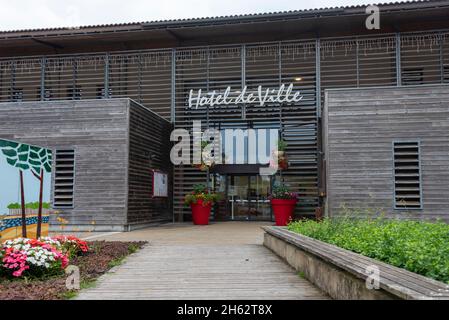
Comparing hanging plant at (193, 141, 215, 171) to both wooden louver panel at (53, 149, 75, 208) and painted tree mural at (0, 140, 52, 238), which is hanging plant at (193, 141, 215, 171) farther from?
painted tree mural at (0, 140, 52, 238)

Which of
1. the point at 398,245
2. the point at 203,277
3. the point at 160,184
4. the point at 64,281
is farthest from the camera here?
the point at 160,184

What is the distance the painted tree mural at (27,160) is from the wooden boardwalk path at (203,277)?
1.59m

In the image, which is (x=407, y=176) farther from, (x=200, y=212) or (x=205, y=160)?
(x=205, y=160)

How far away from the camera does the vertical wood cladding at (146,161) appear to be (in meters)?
13.8

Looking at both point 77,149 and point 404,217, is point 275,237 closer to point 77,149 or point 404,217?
point 404,217

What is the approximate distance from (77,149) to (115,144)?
46.5 inches

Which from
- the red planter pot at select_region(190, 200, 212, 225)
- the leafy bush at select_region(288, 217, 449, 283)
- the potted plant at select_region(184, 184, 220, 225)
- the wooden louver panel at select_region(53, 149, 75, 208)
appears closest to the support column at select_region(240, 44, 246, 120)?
the potted plant at select_region(184, 184, 220, 225)

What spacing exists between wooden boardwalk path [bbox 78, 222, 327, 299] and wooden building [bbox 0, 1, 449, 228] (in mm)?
7207

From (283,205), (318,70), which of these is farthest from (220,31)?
(283,205)

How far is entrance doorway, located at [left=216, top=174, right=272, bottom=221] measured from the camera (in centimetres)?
1736

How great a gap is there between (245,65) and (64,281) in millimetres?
12924

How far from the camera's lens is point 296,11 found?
1591 cm

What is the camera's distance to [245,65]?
17.2 m

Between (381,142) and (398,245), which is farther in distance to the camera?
(381,142)
